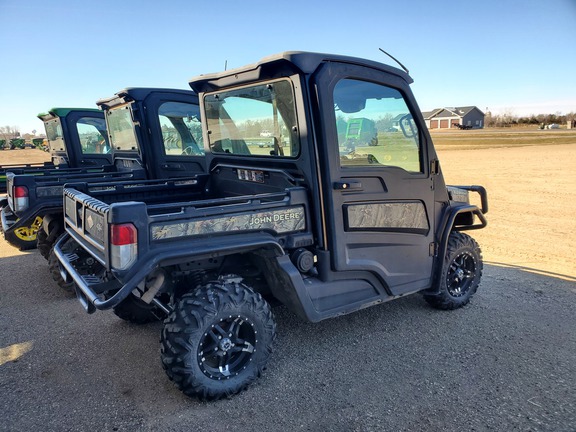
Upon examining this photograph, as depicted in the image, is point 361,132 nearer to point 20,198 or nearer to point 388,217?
point 388,217

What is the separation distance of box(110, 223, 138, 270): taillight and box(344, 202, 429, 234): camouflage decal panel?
157 centimetres

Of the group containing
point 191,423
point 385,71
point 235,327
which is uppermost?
point 385,71

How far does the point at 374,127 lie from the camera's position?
11.8 feet

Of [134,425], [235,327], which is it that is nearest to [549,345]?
[235,327]

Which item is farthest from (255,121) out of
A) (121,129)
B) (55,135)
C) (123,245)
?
(55,135)

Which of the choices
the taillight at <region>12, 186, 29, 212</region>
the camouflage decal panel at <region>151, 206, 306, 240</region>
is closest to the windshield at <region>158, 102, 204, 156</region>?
the taillight at <region>12, 186, 29, 212</region>

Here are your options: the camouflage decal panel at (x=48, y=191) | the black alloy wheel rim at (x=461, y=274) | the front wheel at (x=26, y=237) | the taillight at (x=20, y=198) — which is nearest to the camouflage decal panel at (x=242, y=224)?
the black alloy wheel rim at (x=461, y=274)

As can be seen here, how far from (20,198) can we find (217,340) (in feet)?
10.5

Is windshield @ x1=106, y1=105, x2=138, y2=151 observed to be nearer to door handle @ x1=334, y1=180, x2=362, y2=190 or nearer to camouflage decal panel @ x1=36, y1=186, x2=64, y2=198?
camouflage decal panel @ x1=36, y1=186, x2=64, y2=198

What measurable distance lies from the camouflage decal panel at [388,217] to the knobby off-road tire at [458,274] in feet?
1.67

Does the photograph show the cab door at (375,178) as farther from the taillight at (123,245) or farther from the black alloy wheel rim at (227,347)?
the taillight at (123,245)

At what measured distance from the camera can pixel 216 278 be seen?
10.7 ft

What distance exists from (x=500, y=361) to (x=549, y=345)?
577mm

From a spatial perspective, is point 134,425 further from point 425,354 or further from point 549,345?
point 549,345
